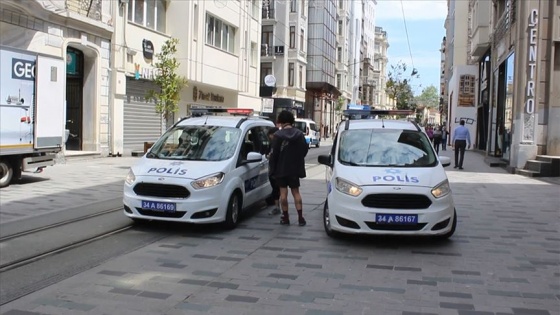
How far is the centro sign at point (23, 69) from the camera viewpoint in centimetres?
1221

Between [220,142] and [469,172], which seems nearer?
[220,142]

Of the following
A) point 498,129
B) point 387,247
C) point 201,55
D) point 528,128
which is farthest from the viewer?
point 201,55

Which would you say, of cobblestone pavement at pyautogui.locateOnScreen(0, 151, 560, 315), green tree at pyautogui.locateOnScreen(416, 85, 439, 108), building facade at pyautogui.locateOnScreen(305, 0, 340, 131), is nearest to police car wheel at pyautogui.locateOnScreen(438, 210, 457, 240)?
cobblestone pavement at pyautogui.locateOnScreen(0, 151, 560, 315)

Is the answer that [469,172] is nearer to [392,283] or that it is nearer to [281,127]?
[281,127]

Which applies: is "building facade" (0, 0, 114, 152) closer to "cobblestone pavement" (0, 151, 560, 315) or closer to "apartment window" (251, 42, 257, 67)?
"cobblestone pavement" (0, 151, 560, 315)

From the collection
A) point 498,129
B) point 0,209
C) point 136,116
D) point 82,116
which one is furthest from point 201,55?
point 0,209

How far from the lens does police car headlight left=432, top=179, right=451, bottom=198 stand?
23.4 feet

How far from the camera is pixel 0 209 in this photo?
32.2 ft

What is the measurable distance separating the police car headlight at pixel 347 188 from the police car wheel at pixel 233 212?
179cm

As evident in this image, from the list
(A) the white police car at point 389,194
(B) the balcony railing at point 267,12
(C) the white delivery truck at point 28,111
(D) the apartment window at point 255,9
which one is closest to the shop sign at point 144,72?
(C) the white delivery truck at point 28,111

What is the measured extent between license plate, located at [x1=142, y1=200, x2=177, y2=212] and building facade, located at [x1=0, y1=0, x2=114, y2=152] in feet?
44.4

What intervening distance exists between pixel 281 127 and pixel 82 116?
50.7ft

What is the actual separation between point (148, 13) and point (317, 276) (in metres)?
21.9

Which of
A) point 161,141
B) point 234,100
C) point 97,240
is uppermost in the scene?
point 234,100
